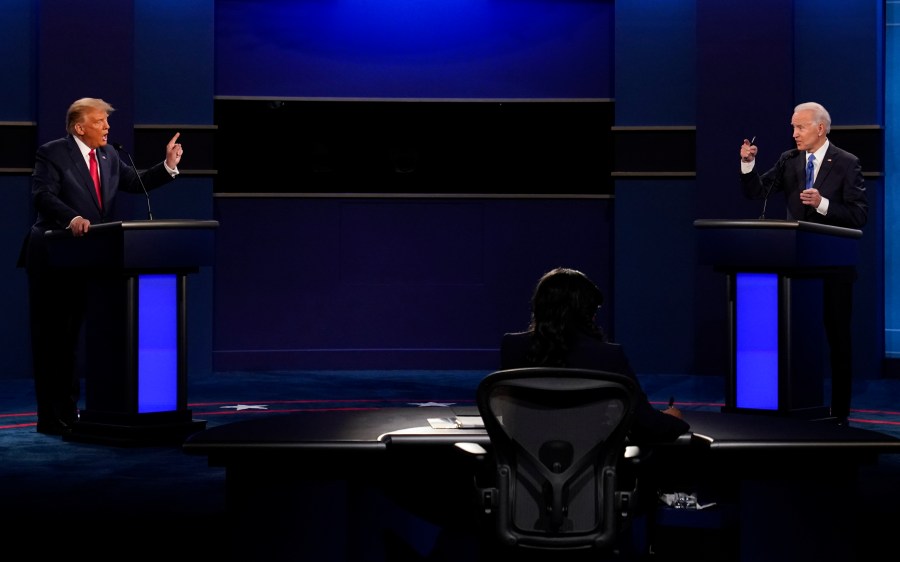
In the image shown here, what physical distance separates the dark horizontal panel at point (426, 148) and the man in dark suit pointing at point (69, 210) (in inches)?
102

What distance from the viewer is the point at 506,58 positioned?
9.10 meters

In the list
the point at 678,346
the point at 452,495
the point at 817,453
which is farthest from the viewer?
the point at 678,346

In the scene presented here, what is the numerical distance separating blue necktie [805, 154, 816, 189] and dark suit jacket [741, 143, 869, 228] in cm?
2

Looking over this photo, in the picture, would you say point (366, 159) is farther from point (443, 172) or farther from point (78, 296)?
point (78, 296)

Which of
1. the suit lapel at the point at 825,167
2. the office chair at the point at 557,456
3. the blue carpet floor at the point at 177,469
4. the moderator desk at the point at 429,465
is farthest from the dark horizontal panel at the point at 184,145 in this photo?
the office chair at the point at 557,456

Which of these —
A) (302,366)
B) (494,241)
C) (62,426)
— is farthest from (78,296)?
(494,241)

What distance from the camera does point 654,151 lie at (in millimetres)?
8844

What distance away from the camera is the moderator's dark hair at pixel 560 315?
10.8 feet

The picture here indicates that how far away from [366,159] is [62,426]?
3.42 m

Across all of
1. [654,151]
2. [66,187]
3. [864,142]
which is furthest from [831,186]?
[66,187]

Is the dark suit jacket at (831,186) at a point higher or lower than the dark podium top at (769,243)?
higher

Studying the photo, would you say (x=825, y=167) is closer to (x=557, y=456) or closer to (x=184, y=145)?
(x=557, y=456)

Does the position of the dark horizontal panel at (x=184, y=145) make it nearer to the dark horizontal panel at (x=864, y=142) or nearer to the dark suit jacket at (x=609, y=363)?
the dark horizontal panel at (x=864, y=142)

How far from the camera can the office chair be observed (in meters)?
3.00
